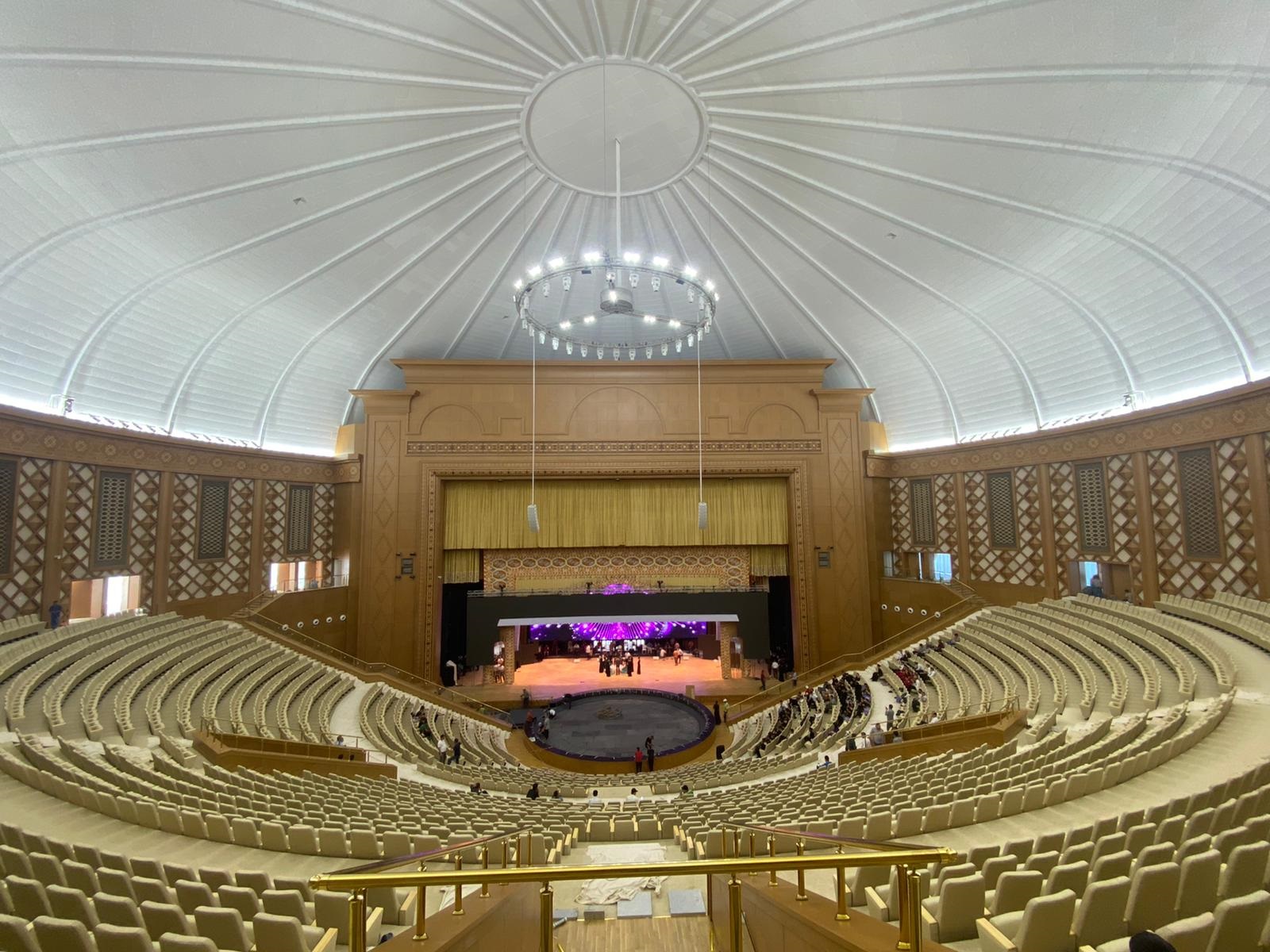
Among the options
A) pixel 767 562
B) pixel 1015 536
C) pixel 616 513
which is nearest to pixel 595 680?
pixel 616 513

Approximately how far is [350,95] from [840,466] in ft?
67.6

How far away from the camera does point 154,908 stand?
3.45 metres

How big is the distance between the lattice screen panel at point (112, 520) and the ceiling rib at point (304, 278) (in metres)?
2.34

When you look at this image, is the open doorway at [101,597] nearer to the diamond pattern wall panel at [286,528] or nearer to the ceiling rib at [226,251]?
the diamond pattern wall panel at [286,528]

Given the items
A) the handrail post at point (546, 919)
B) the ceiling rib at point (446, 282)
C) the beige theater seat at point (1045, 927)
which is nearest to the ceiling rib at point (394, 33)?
the ceiling rib at point (446, 282)

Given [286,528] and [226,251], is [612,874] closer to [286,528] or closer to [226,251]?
[226,251]

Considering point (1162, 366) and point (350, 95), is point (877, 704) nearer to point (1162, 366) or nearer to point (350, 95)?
point (1162, 366)

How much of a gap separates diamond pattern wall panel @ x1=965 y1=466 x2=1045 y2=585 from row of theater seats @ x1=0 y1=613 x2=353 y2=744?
22.5m

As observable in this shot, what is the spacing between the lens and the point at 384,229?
17.0 meters

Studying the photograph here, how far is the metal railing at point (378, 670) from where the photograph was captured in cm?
2083

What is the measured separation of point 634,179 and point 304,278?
420 inches

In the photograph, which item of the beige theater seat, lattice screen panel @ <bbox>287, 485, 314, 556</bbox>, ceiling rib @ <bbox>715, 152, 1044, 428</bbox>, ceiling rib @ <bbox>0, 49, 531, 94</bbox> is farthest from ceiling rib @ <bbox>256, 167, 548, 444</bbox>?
the beige theater seat

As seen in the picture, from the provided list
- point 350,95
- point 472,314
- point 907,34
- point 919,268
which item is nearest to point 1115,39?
point 907,34

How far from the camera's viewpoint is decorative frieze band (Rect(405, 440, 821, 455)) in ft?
80.7
